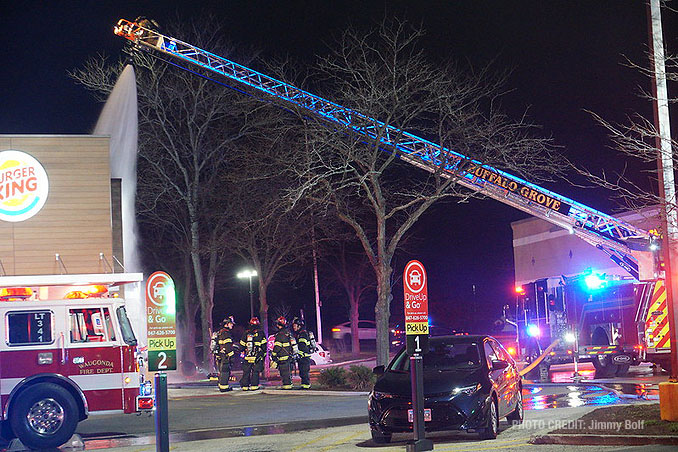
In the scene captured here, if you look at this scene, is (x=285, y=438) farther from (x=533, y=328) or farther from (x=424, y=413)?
(x=533, y=328)

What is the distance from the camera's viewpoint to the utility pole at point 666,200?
11.0 meters

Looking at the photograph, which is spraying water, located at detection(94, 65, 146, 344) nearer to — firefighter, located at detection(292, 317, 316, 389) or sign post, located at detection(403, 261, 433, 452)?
firefighter, located at detection(292, 317, 316, 389)

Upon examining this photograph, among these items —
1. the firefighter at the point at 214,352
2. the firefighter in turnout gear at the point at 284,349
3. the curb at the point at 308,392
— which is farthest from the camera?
the firefighter at the point at 214,352

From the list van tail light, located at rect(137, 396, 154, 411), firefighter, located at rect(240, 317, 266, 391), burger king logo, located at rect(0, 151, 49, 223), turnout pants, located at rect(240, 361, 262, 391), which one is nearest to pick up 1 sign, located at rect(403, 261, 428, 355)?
van tail light, located at rect(137, 396, 154, 411)

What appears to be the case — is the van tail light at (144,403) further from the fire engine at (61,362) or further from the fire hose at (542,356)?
the fire hose at (542,356)

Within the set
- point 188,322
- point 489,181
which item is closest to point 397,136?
point 489,181

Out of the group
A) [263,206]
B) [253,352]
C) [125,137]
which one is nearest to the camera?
[253,352]

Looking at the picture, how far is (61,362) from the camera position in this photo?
44.5ft

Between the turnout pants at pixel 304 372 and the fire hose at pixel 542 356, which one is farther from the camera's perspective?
the fire hose at pixel 542 356

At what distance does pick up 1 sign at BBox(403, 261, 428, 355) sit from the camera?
10789 mm

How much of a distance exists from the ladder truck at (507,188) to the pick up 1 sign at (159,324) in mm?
12588

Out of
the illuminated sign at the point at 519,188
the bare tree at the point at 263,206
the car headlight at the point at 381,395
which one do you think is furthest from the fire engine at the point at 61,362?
the illuminated sign at the point at 519,188

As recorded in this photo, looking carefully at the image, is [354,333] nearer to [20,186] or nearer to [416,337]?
[20,186]

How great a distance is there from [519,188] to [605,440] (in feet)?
41.6
